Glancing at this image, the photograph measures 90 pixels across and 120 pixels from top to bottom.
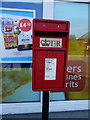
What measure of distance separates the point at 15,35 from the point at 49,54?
5.26 feet

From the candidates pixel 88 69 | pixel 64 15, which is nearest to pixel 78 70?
pixel 88 69

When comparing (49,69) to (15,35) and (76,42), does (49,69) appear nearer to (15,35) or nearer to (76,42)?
(15,35)

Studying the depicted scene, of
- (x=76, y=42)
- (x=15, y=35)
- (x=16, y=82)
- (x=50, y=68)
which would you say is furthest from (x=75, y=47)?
(x=50, y=68)

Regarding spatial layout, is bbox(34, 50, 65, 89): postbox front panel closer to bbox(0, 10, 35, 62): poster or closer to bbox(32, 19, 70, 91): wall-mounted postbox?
bbox(32, 19, 70, 91): wall-mounted postbox

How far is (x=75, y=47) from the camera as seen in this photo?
355 centimetres

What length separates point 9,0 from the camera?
3.24 m

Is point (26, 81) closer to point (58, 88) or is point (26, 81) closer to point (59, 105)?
point (59, 105)

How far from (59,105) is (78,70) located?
0.93 metres

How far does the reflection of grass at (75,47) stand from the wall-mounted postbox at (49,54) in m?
1.56

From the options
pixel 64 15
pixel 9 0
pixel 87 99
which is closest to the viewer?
pixel 9 0

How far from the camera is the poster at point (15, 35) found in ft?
10.7

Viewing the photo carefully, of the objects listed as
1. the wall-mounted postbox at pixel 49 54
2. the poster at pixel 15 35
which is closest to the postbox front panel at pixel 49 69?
the wall-mounted postbox at pixel 49 54

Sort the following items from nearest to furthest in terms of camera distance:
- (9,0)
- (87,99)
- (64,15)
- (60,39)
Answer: (60,39), (9,0), (64,15), (87,99)

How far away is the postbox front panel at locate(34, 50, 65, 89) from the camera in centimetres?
193
